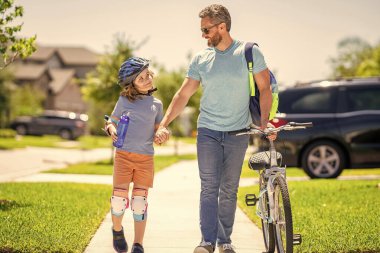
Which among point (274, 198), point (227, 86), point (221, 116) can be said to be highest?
point (227, 86)

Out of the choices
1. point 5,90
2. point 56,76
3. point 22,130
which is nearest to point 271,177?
point 5,90

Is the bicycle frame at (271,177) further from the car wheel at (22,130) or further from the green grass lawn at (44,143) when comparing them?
the car wheel at (22,130)

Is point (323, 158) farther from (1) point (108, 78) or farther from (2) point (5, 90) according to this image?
(2) point (5, 90)

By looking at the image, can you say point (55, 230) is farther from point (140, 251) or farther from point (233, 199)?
point (233, 199)

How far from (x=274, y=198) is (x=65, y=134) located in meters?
41.3

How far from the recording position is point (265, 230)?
20.0 feet

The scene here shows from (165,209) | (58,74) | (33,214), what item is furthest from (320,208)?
(58,74)

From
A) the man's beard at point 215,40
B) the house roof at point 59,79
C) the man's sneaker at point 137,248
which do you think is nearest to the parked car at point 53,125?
the house roof at point 59,79

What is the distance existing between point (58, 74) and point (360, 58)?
38.4 m

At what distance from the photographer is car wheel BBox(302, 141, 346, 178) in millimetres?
12797

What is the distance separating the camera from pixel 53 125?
4591 cm

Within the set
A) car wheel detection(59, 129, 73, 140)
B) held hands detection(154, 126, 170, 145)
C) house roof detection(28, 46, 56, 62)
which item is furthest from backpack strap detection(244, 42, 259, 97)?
house roof detection(28, 46, 56, 62)

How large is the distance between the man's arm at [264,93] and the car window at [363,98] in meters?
7.69

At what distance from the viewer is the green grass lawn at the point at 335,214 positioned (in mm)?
6289
